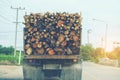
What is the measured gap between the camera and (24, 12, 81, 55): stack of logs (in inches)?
701

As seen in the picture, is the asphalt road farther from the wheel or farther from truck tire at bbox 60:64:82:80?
truck tire at bbox 60:64:82:80

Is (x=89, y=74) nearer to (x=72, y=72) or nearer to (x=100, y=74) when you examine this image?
(x=100, y=74)

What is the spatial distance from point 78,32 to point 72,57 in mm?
1259

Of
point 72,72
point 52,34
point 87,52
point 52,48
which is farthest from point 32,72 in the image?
point 87,52

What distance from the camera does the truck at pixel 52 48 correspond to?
17734mm

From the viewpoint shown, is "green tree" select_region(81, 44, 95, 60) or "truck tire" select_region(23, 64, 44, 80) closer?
"truck tire" select_region(23, 64, 44, 80)

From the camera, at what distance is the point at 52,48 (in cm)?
1788

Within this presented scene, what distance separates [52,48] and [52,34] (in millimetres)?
676

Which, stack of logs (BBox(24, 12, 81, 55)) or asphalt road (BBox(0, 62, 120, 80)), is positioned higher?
stack of logs (BBox(24, 12, 81, 55))

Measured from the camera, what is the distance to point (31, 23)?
1833 centimetres

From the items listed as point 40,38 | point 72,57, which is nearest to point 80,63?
point 72,57

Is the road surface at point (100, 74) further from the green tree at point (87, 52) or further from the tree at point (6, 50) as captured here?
the green tree at point (87, 52)

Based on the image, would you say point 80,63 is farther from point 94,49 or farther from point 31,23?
point 94,49

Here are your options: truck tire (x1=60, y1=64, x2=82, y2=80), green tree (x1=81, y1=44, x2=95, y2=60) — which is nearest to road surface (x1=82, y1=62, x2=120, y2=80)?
truck tire (x1=60, y1=64, x2=82, y2=80)
